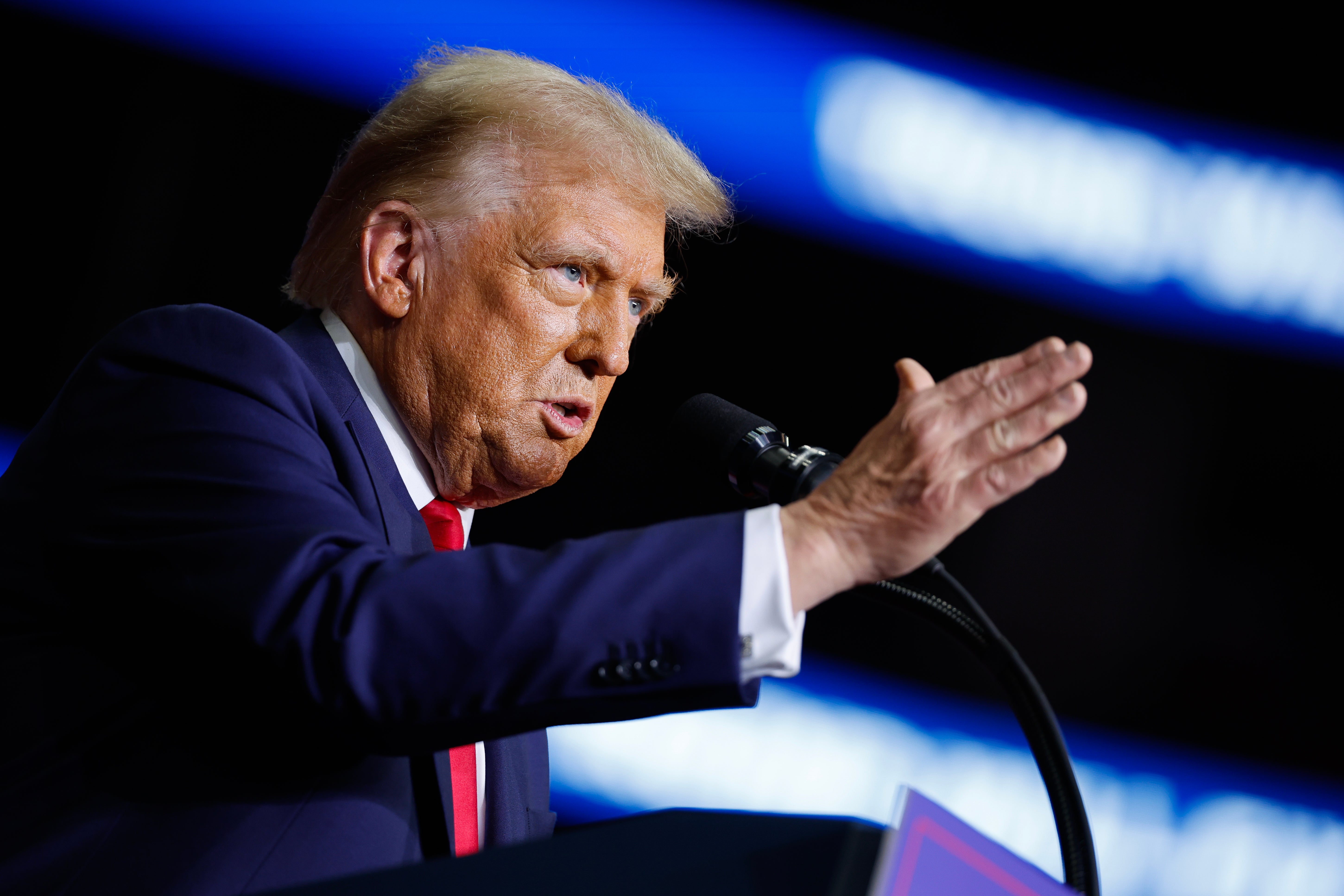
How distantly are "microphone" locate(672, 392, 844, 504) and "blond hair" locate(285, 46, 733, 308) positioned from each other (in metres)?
0.52

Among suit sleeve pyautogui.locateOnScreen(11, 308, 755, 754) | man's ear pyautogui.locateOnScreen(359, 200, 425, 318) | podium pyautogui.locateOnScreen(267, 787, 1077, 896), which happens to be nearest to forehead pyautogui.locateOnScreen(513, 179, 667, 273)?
man's ear pyautogui.locateOnScreen(359, 200, 425, 318)

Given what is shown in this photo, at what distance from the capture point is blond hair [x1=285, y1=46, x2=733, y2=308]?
1607 millimetres

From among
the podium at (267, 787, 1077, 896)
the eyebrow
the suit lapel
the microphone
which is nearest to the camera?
the podium at (267, 787, 1077, 896)

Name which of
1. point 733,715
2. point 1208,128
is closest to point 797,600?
point 733,715

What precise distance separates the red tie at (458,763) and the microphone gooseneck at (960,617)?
0.35 m

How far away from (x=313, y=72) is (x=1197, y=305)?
2.12 m

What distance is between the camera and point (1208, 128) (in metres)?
2.54

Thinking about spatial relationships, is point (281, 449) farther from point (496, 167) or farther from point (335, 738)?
point (496, 167)

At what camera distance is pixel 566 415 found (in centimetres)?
160

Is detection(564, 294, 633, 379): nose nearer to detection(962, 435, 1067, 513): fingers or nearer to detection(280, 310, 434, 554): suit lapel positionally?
detection(280, 310, 434, 554): suit lapel

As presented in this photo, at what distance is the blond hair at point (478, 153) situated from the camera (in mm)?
1607

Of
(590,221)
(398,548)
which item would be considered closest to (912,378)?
(398,548)

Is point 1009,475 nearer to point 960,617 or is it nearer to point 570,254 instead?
point 960,617

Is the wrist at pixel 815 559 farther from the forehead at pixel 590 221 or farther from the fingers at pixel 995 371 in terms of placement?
the forehead at pixel 590 221
